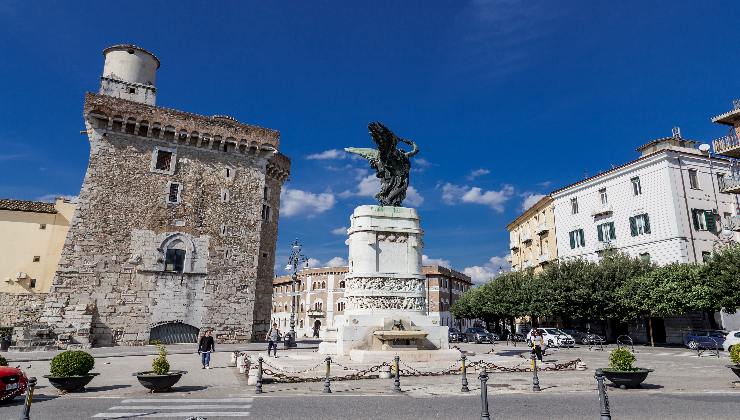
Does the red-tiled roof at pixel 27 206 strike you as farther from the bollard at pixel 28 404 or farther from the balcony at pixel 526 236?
the balcony at pixel 526 236

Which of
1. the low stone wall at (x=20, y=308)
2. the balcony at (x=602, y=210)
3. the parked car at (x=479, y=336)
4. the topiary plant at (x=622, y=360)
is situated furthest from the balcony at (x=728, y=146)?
the low stone wall at (x=20, y=308)

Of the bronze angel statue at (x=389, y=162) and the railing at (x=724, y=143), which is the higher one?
the railing at (x=724, y=143)

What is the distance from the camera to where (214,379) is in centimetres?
1471

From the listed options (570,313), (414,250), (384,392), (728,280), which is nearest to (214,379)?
(384,392)

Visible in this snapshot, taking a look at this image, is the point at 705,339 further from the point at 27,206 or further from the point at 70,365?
the point at 27,206

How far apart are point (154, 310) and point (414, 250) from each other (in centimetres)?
2204

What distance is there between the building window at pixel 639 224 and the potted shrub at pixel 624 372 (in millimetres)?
29160

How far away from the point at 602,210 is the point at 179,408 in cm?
3962

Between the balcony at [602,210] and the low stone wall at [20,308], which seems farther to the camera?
the balcony at [602,210]

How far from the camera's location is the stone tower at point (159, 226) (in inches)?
1198

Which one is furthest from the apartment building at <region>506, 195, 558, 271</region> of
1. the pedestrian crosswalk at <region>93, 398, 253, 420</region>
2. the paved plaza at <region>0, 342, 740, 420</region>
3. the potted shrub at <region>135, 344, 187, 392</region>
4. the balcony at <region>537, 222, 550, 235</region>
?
the pedestrian crosswalk at <region>93, 398, 253, 420</region>

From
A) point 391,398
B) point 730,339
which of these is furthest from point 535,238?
point 391,398

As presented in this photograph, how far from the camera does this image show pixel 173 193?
3394 cm

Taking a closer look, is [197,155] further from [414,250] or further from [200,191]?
[414,250]
